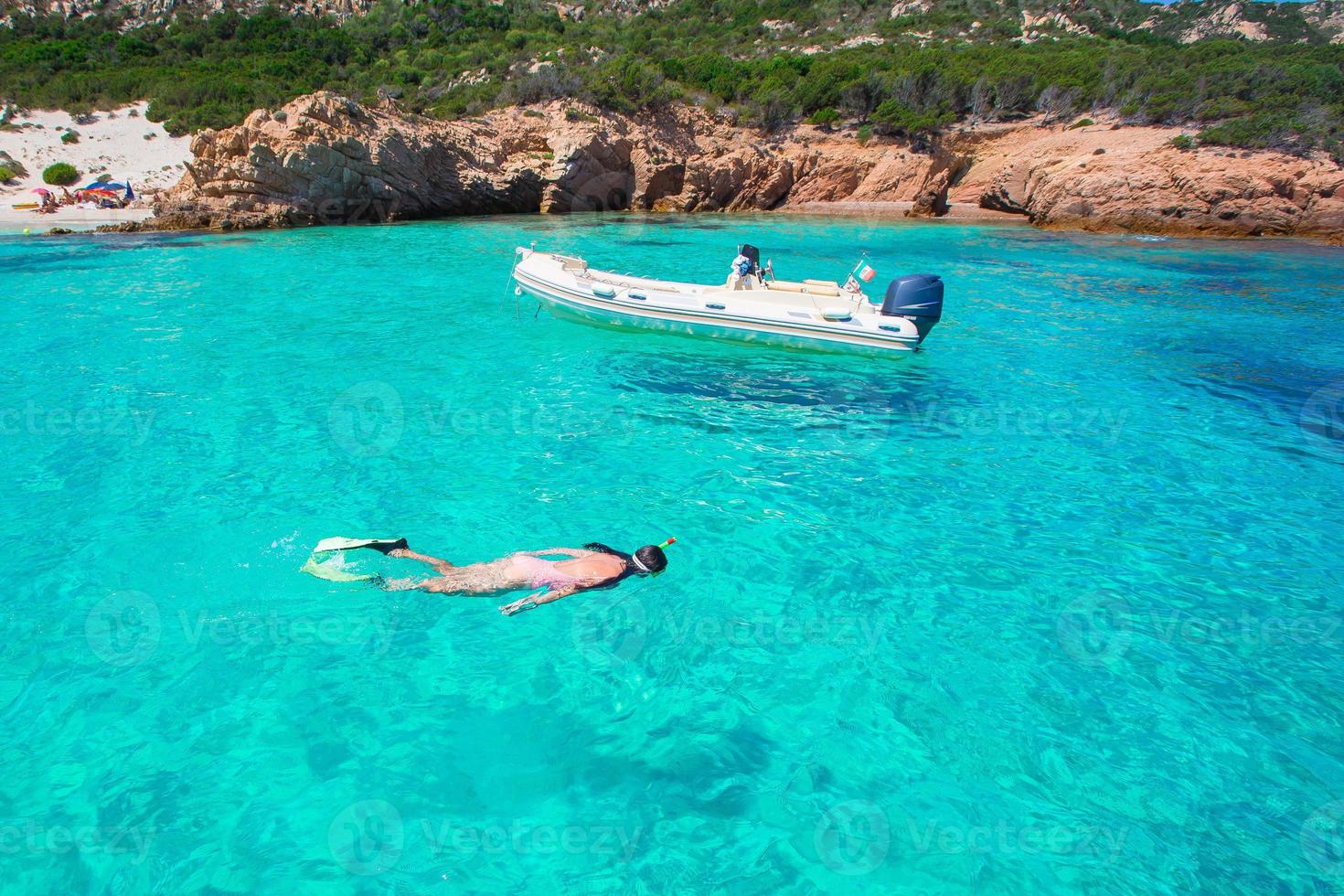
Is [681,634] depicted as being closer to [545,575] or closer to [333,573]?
[545,575]

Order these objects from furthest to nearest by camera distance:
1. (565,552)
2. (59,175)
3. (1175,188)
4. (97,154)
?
(97,154), (59,175), (1175,188), (565,552)

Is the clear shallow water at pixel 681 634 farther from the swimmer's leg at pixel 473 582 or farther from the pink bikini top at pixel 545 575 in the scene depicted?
the pink bikini top at pixel 545 575

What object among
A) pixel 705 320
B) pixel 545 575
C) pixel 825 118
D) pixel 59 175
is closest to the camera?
pixel 545 575

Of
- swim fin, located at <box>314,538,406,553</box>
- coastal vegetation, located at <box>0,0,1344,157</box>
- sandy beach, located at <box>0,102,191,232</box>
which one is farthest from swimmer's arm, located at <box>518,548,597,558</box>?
coastal vegetation, located at <box>0,0,1344,157</box>

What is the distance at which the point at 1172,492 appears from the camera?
6957 millimetres

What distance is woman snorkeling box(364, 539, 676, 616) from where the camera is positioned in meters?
4.94

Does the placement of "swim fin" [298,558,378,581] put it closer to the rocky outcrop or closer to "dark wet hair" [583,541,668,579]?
"dark wet hair" [583,541,668,579]

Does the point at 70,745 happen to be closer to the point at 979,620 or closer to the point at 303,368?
the point at 979,620

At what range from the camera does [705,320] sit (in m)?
10.9

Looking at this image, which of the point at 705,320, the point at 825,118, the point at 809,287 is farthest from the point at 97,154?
the point at 809,287

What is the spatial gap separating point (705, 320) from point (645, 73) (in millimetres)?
26911

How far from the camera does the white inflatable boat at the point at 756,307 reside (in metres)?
10.3

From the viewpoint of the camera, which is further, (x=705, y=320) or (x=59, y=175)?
(x=59, y=175)

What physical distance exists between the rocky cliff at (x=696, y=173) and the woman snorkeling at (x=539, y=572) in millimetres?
23281
